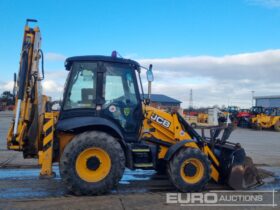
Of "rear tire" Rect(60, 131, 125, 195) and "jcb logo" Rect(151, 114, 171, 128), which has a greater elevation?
"jcb logo" Rect(151, 114, 171, 128)

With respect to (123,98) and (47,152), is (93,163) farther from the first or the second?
(123,98)

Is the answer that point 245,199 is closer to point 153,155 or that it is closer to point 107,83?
point 153,155

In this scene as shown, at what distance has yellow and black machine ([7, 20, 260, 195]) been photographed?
7.41 m

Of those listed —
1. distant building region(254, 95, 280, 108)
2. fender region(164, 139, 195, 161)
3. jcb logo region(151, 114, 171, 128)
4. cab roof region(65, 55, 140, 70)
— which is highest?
distant building region(254, 95, 280, 108)

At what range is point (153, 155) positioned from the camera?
8125 mm

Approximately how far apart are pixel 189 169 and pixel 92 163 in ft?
6.37

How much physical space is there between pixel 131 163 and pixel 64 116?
161cm

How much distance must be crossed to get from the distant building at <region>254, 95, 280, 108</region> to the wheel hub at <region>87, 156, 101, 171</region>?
75.7 meters

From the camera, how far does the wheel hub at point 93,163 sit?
7.43 meters

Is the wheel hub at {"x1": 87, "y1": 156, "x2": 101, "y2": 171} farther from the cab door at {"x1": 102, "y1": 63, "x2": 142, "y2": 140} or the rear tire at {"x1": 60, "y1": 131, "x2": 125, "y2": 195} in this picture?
the cab door at {"x1": 102, "y1": 63, "x2": 142, "y2": 140}

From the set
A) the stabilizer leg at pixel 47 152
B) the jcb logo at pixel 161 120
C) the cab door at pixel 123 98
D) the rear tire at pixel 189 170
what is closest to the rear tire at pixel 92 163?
the stabilizer leg at pixel 47 152

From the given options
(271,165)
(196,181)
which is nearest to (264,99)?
(271,165)

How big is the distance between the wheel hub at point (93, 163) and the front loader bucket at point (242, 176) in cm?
281

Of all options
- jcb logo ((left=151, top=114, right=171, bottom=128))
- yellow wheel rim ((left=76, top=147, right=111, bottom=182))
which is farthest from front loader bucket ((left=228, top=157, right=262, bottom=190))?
yellow wheel rim ((left=76, top=147, right=111, bottom=182))
